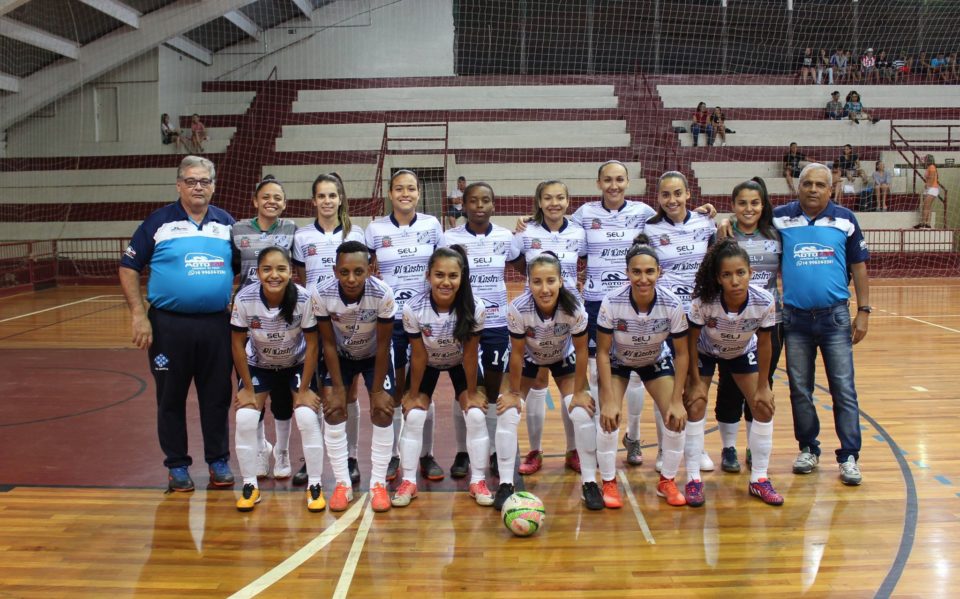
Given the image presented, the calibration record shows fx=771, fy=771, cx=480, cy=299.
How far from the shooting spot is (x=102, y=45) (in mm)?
16719

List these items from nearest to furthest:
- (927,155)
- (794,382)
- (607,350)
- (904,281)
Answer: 1. (607,350)
2. (794,382)
3. (904,281)
4. (927,155)

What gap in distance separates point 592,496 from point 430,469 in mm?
960

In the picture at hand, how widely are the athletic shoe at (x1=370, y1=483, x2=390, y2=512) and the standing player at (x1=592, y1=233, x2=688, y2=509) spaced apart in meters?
1.01

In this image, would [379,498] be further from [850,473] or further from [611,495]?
[850,473]

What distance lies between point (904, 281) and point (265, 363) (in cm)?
1356

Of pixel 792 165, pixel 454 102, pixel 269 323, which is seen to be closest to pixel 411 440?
pixel 269 323

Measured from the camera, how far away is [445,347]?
Result: 3936mm

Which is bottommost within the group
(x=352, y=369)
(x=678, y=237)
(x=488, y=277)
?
(x=352, y=369)

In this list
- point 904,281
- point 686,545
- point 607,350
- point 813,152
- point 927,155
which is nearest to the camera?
point 686,545

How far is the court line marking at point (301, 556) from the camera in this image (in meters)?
3.08

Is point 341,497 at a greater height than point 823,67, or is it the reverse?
point 823,67

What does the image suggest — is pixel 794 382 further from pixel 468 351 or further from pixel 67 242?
pixel 67 242

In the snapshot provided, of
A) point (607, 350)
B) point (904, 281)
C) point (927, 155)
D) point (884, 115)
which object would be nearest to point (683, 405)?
point (607, 350)

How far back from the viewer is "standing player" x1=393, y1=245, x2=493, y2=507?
12.5 ft
